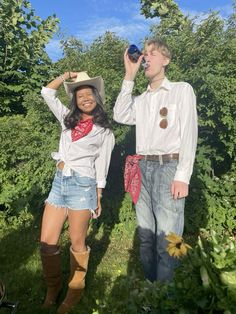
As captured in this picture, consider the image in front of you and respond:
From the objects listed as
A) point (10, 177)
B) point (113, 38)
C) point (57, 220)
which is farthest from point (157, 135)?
point (10, 177)

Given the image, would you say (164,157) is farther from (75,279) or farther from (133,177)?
(75,279)

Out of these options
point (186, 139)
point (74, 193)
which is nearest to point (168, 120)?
point (186, 139)

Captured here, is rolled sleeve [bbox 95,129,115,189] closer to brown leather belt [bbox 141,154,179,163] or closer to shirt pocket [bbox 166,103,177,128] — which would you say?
brown leather belt [bbox 141,154,179,163]

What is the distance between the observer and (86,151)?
12.7 ft

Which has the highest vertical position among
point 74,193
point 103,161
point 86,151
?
point 86,151

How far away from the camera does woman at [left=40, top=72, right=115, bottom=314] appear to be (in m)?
3.79

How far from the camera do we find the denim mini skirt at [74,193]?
3756mm

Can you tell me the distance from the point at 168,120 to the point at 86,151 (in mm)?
915

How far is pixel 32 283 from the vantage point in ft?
15.3

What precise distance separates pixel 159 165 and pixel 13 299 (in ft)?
7.51

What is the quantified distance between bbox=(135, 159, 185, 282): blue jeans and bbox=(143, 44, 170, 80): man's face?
784 millimetres

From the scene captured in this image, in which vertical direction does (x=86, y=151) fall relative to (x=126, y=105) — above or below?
below

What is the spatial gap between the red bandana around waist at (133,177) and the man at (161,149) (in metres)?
0.04

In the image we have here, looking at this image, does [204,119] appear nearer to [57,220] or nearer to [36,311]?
[57,220]
